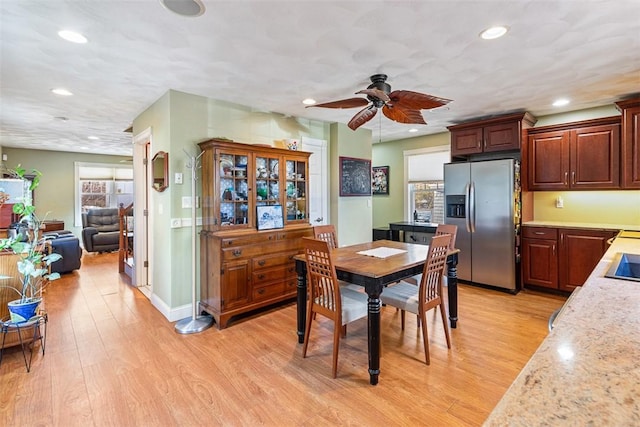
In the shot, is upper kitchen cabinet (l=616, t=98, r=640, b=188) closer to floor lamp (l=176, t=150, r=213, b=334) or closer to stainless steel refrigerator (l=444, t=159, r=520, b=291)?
stainless steel refrigerator (l=444, t=159, r=520, b=291)

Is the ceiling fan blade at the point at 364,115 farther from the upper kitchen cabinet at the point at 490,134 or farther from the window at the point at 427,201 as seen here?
the window at the point at 427,201

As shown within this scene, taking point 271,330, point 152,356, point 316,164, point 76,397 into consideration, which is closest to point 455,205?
point 316,164

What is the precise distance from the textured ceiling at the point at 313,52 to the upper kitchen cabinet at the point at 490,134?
1.07ft

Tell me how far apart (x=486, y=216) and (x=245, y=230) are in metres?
3.16

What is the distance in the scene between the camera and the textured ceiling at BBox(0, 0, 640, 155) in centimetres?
196

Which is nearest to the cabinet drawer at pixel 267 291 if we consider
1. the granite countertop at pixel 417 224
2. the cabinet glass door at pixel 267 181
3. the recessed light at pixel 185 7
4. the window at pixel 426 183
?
the cabinet glass door at pixel 267 181

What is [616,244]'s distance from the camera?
262 centimetres

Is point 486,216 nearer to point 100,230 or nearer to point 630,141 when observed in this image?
point 630,141

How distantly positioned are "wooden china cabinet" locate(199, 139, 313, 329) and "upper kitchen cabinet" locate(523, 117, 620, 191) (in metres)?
3.17

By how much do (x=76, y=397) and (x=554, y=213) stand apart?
5.52 meters

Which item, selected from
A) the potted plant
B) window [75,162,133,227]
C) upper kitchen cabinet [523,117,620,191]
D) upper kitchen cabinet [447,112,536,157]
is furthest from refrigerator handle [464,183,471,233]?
window [75,162,133,227]

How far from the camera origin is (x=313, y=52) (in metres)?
2.51

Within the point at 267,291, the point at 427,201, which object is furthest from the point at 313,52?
the point at 427,201

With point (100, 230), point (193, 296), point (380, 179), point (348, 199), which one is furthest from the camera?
point (100, 230)
